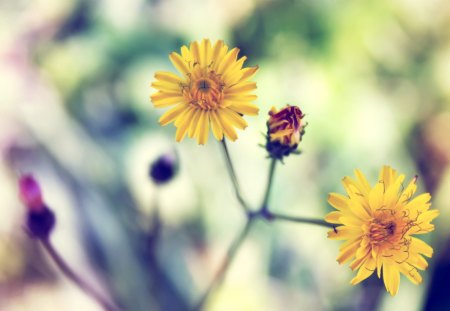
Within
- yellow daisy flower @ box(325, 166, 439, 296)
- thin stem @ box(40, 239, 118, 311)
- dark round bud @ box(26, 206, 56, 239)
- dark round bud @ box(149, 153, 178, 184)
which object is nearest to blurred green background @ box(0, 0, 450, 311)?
thin stem @ box(40, 239, 118, 311)

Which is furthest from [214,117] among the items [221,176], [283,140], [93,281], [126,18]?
[126,18]

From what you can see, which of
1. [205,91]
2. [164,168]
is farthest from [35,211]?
[205,91]

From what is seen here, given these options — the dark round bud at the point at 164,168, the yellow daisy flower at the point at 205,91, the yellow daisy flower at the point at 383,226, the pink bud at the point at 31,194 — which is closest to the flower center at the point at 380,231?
the yellow daisy flower at the point at 383,226

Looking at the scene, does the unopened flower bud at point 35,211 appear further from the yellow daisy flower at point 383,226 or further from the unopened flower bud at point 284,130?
the yellow daisy flower at point 383,226

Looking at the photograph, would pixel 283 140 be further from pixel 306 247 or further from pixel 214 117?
pixel 306 247

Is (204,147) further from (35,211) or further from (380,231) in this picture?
(380,231)
